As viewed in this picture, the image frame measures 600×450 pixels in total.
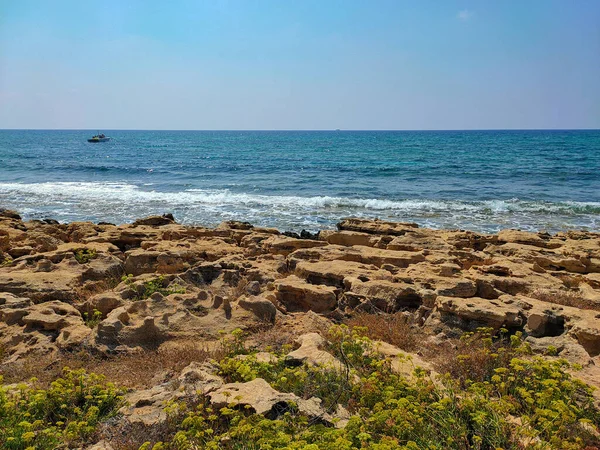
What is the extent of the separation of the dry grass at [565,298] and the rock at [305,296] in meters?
3.44

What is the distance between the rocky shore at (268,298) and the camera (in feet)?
18.7

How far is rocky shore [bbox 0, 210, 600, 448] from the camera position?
5.70 metres

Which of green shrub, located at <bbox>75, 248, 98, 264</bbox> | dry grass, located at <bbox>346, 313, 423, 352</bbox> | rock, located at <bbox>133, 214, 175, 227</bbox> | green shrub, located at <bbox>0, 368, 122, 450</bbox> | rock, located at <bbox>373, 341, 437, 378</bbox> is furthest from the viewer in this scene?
rock, located at <bbox>133, 214, 175, 227</bbox>

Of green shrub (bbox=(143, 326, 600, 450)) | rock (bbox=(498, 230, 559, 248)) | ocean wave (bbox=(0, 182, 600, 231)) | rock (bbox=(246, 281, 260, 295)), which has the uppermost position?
green shrub (bbox=(143, 326, 600, 450))

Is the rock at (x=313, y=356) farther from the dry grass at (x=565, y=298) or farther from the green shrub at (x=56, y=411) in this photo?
the dry grass at (x=565, y=298)

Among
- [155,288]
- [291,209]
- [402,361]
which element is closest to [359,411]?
[402,361]

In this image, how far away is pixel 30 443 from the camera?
12.5 ft

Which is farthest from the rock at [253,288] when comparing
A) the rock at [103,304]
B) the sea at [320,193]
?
the sea at [320,193]

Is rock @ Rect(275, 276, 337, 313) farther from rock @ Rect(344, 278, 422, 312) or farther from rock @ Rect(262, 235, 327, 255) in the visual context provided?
rock @ Rect(262, 235, 327, 255)

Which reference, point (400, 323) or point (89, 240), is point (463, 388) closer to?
point (400, 323)

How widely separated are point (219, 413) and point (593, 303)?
6288 millimetres

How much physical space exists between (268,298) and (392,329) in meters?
2.12

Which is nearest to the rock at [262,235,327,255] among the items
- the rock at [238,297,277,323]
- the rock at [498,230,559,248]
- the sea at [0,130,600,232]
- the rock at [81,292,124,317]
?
the rock at [238,297,277,323]

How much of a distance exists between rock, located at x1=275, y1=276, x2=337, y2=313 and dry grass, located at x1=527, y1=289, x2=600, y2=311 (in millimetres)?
3437
